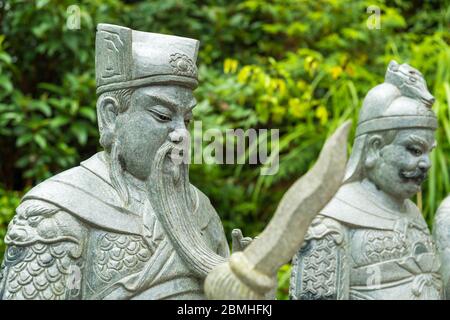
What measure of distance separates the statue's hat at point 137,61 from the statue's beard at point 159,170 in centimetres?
25

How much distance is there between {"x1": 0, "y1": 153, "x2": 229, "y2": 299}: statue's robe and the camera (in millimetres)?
3637

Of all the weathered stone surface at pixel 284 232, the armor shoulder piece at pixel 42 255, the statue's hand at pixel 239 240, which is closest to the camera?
the weathered stone surface at pixel 284 232

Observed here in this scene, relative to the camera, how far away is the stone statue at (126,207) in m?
3.66

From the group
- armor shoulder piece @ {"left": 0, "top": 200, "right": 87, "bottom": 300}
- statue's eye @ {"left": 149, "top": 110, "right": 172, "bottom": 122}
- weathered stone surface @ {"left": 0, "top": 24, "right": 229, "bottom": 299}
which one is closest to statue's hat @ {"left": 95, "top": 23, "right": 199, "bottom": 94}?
weathered stone surface @ {"left": 0, "top": 24, "right": 229, "bottom": 299}

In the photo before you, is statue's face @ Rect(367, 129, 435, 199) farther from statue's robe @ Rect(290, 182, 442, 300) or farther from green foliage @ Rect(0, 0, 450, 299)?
green foliage @ Rect(0, 0, 450, 299)

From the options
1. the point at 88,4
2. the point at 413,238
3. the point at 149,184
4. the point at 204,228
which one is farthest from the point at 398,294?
the point at 88,4

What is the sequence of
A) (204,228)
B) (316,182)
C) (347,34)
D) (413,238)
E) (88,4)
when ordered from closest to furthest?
(316,182), (204,228), (413,238), (88,4), (347,34)

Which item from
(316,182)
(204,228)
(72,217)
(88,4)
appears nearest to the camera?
(316,182)

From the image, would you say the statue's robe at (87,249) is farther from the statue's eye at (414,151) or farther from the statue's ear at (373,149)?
the statue's eye at (414,151)

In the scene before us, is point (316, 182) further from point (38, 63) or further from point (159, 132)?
point (38, 63)

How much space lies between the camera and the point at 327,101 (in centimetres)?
753

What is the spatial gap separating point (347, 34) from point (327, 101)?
0.53 meters

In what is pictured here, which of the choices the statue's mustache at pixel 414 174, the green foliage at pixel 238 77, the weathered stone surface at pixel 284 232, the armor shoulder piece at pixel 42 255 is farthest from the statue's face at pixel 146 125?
the green foliage at pixel 238 77

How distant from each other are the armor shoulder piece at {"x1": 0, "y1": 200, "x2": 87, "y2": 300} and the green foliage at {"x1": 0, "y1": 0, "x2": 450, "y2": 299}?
2.43m
